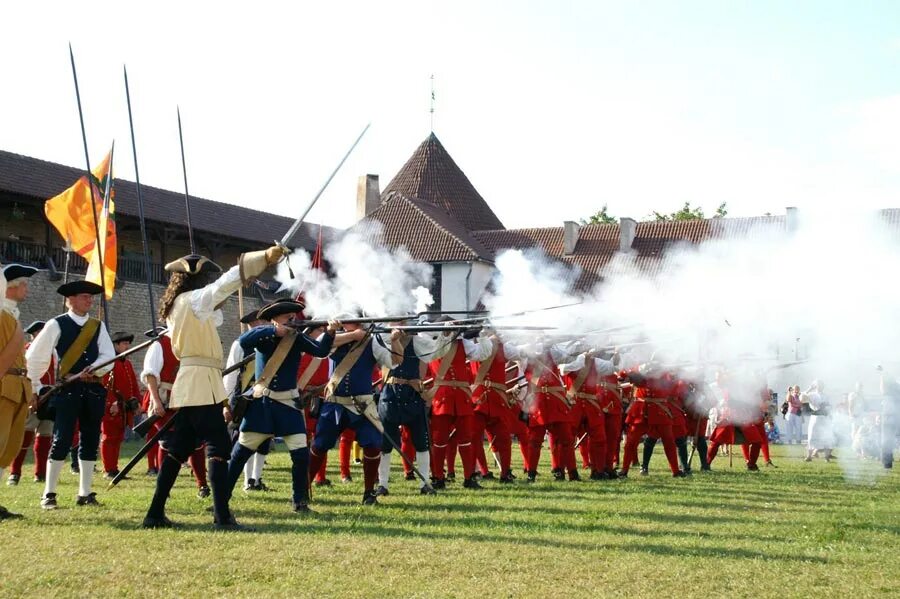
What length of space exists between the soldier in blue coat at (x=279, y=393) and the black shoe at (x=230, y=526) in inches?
27.1

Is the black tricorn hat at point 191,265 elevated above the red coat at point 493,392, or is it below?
above

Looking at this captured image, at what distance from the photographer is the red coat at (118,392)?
42.8 feet

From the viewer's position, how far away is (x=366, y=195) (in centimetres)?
5297

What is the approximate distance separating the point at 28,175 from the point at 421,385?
24.3m

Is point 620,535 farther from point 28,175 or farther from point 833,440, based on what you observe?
point 28,175

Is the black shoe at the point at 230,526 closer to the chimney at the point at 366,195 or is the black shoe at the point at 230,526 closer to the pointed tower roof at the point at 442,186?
the chimney at the point at 366,195

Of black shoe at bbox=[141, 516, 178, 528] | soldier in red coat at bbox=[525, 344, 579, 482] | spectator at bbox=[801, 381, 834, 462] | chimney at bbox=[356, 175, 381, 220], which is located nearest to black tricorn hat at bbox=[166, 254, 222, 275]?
black shoe at bbox=[141, 516, 178, 528]

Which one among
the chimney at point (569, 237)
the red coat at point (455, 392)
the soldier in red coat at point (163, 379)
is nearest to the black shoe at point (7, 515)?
the soldier in red coat at point (163, 379)

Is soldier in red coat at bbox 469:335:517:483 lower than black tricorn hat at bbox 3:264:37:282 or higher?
lower

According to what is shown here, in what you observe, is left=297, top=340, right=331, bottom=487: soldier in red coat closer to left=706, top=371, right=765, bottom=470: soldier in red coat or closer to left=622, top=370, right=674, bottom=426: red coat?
left=622, top=370, right=674, bottom=426: red coat

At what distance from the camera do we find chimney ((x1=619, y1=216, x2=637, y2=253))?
4581 centimetres

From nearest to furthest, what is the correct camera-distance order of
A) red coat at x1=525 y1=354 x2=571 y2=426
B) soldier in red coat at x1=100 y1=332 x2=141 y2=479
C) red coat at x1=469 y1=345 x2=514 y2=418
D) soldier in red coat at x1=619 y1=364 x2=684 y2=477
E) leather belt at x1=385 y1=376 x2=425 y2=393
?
leather belt at x1=385 y1=376 x2=425 y2=393 < red coat at x1=469 y1=345 x2=514 y2=418 < soldier in red coat at x1=100 y1=332 x2=141 y2=479 < red coat at x1=525 y1=354 x2=571 y2=426 < soldier in red coat at x1=619 y1=364 x2=684 y2=477

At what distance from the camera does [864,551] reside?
7.34 m

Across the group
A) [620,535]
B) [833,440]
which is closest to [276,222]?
[833,440]
